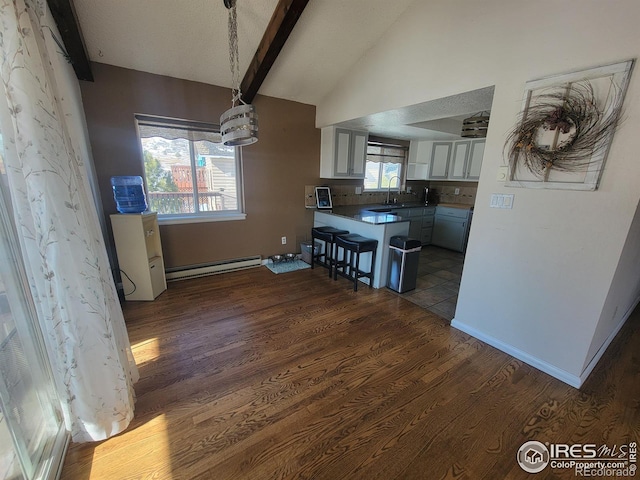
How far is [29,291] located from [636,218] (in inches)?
132

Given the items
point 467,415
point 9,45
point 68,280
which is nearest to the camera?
point 9,45

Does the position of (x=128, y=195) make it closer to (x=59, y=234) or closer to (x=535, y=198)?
(x=59, y=234)

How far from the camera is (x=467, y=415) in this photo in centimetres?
162

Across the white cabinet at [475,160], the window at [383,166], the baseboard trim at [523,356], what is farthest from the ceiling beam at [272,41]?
Answer: the white cabinet at [475,160]

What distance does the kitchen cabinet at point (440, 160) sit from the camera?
16.2 ft

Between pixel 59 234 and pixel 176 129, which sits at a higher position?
pixel 176 129

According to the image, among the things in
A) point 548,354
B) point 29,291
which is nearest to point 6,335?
point 29,291

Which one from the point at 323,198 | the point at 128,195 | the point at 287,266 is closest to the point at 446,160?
the point at 323,198

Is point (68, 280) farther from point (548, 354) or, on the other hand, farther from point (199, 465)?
point (548, 354)

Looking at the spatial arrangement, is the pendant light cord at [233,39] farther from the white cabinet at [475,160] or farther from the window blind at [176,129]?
the white cabinet at [475,160]

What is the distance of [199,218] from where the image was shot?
353 centimetres

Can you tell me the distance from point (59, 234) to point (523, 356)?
10.1ft

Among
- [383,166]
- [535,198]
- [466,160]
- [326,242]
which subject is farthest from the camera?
[383,166]

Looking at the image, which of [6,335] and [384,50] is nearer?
[6,335]
